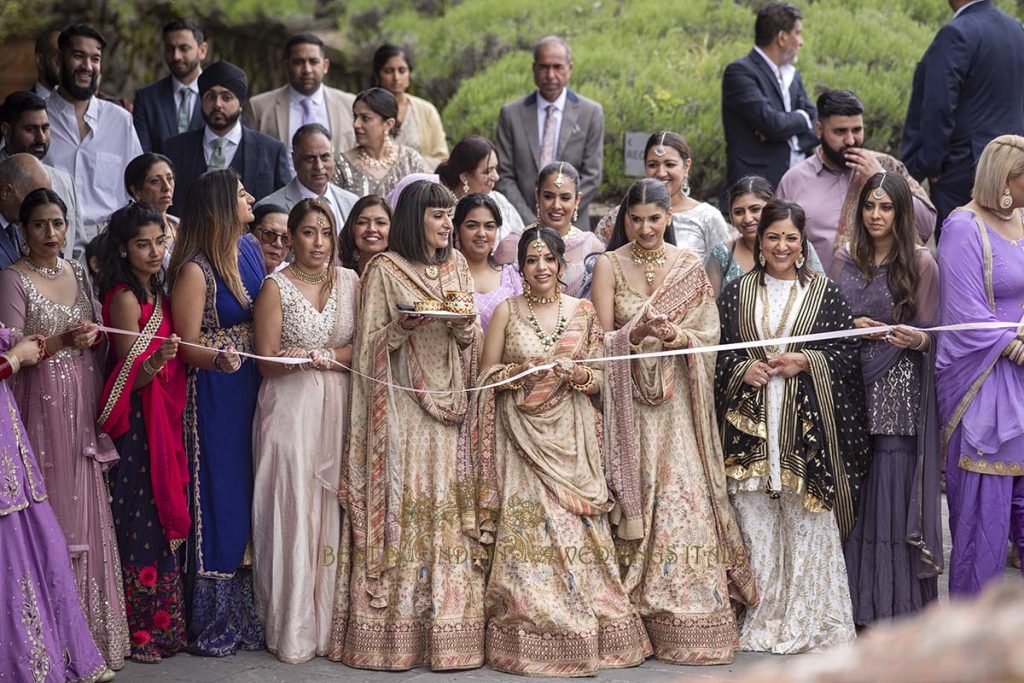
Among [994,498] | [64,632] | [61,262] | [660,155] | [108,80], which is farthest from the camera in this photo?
[108,80]

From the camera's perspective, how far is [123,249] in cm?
568

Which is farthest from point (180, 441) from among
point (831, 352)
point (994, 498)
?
point (994, 498)

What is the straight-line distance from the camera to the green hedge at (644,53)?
1098cm

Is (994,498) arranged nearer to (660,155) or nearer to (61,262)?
(660,155)

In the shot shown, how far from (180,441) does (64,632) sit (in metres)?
0.95

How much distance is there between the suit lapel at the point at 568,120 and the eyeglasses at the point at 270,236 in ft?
8.91

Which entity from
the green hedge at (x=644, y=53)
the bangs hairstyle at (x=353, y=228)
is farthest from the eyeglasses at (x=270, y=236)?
the green hedge at (x=644, y=53)

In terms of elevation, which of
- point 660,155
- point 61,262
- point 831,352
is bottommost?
point 831,352

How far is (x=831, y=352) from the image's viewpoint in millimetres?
6051

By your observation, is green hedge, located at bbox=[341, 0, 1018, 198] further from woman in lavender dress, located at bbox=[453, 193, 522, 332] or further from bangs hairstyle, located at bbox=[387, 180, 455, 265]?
bangs hairstyle, located at bbox=[387, 180, 455, 265]

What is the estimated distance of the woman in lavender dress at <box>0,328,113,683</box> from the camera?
4.87m

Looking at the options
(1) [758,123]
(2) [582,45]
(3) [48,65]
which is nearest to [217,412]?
(3) [48,65]

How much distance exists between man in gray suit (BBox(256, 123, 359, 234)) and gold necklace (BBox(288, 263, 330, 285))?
105cm

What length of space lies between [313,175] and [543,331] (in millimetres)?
1908
